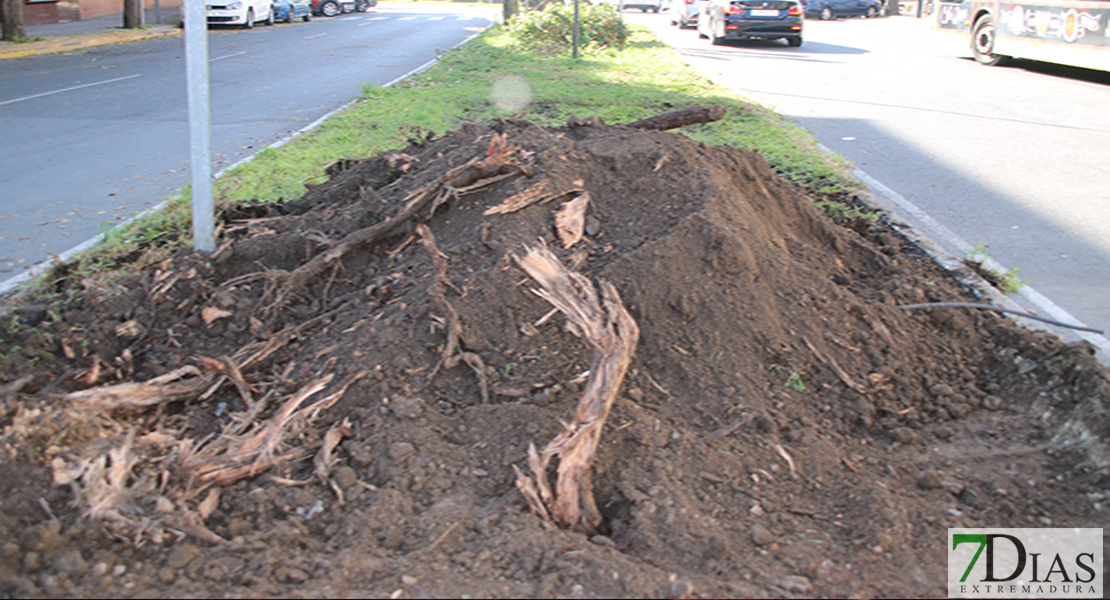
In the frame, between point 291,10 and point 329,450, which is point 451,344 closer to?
point 329,450

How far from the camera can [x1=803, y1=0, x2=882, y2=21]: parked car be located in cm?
3903

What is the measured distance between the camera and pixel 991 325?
417cm

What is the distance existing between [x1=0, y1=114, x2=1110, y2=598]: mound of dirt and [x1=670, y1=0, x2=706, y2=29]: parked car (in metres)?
26.0

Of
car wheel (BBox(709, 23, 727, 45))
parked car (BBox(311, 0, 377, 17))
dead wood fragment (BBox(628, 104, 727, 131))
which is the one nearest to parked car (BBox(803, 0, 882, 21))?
car wheel (BBox(709, 23, 727, 45))

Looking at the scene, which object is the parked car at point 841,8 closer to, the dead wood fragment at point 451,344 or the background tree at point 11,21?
the background tree at point 11,21

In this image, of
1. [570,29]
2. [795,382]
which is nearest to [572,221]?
[795,382]

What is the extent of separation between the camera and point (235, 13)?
89.0 ft

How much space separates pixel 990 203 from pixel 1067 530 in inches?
202

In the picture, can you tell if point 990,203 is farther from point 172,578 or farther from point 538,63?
point 538,63

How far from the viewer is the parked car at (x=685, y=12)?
28891 millimetres

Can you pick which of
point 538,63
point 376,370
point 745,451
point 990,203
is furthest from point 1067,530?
point 538,63

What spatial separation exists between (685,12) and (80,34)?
19679mm

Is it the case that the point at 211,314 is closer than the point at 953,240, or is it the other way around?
the point at 211,314

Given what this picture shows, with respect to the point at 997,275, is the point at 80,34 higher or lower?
higher
